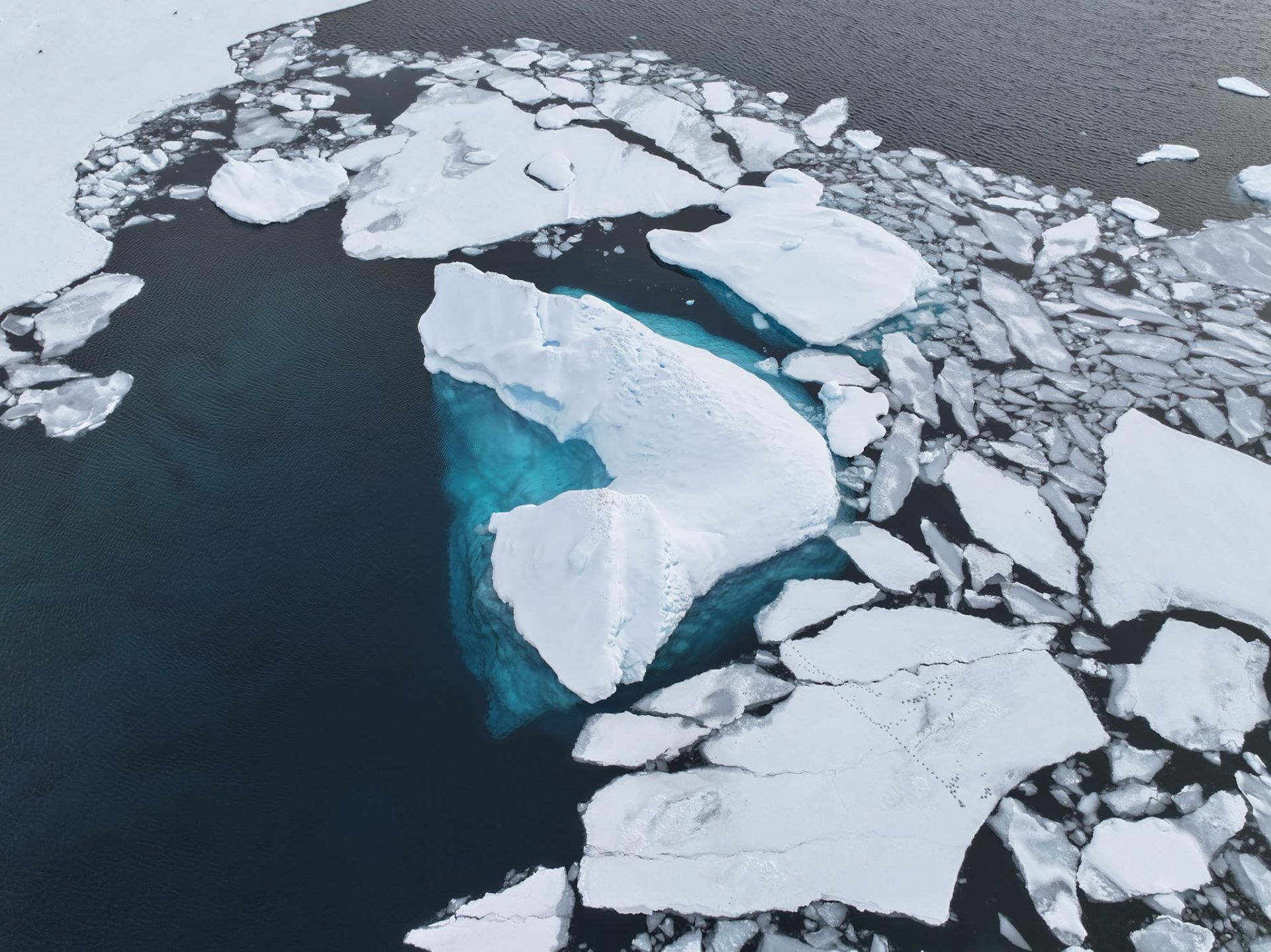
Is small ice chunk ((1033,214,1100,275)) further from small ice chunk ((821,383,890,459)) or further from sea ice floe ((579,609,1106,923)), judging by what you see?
sea ice floe ((579,609,1106,923))

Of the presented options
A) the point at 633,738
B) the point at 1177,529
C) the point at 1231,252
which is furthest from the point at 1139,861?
the point at 1231,252

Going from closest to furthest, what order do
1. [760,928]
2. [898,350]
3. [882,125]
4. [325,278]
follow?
[760,928]
[898,350]
[325,278]
[882,125]

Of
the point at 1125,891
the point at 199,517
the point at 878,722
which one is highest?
the point at 199,517

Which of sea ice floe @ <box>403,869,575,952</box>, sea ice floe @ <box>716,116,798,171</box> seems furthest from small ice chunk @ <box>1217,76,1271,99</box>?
sea ice floe @ <box>403,869,575,952</box>

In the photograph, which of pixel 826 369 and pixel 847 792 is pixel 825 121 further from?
pixel 847 792

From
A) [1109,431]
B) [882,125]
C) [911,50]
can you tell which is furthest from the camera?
[911,50]

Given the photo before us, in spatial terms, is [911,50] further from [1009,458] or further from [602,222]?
[1009,458]

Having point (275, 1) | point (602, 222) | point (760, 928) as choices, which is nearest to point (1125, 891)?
point (760, 928)
